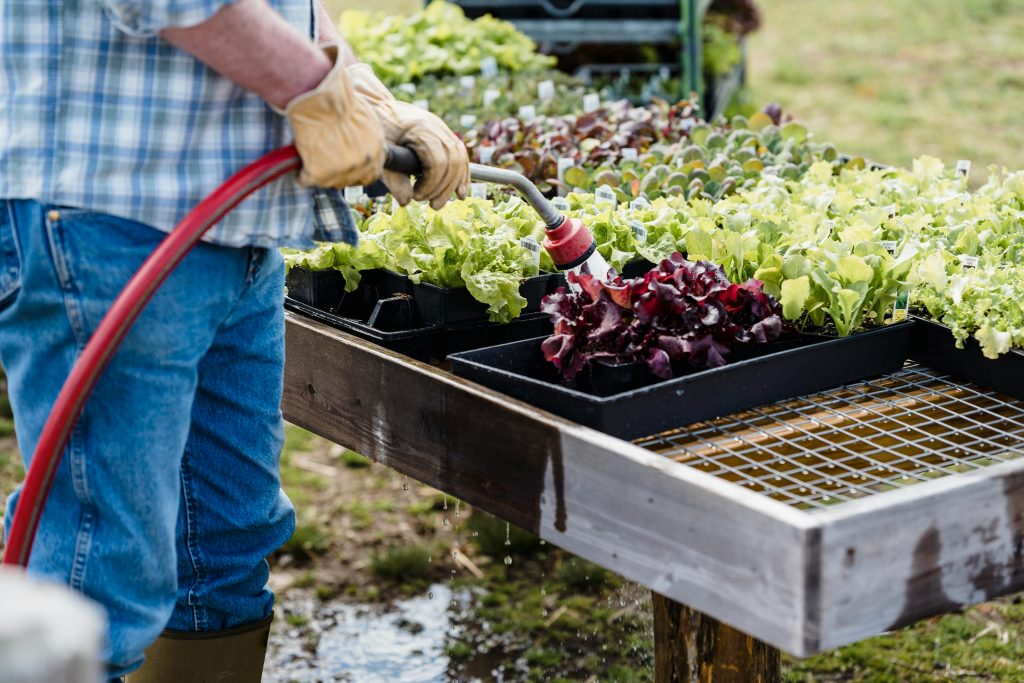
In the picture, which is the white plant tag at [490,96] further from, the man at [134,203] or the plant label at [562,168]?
the man at [134,203]

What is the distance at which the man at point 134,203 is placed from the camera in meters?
1.58

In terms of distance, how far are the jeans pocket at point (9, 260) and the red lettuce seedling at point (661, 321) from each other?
805mm

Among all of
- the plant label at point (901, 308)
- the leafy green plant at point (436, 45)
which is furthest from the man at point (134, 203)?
the leafy green plant at point (436, 45)

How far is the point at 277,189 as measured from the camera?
1690 mm

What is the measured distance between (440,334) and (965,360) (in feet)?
3.01

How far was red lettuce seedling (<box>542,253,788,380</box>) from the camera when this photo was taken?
196 cm

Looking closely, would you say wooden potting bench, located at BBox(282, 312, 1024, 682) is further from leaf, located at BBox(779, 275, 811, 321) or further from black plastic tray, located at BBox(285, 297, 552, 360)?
leaf, located at BBox(779, 275, 811, 321)

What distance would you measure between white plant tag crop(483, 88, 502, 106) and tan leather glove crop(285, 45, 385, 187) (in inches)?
89.8

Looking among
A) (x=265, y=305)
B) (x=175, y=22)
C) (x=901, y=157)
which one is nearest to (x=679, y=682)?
(x=265, y=305)

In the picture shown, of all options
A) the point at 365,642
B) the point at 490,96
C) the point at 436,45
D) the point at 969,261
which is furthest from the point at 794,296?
the point at 436,45

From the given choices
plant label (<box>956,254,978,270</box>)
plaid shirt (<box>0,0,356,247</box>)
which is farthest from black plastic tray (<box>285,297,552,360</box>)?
plant label (<box>956,254,978,270</box>)

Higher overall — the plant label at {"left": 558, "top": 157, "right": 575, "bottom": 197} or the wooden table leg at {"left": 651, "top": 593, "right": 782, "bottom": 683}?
the plant label at {"left": 558, "top": 157, "right": 575, "bottom": 197}

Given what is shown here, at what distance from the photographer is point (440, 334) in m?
2.29

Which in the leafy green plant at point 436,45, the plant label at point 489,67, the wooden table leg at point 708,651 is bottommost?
the wooden table leg at point 708,651
